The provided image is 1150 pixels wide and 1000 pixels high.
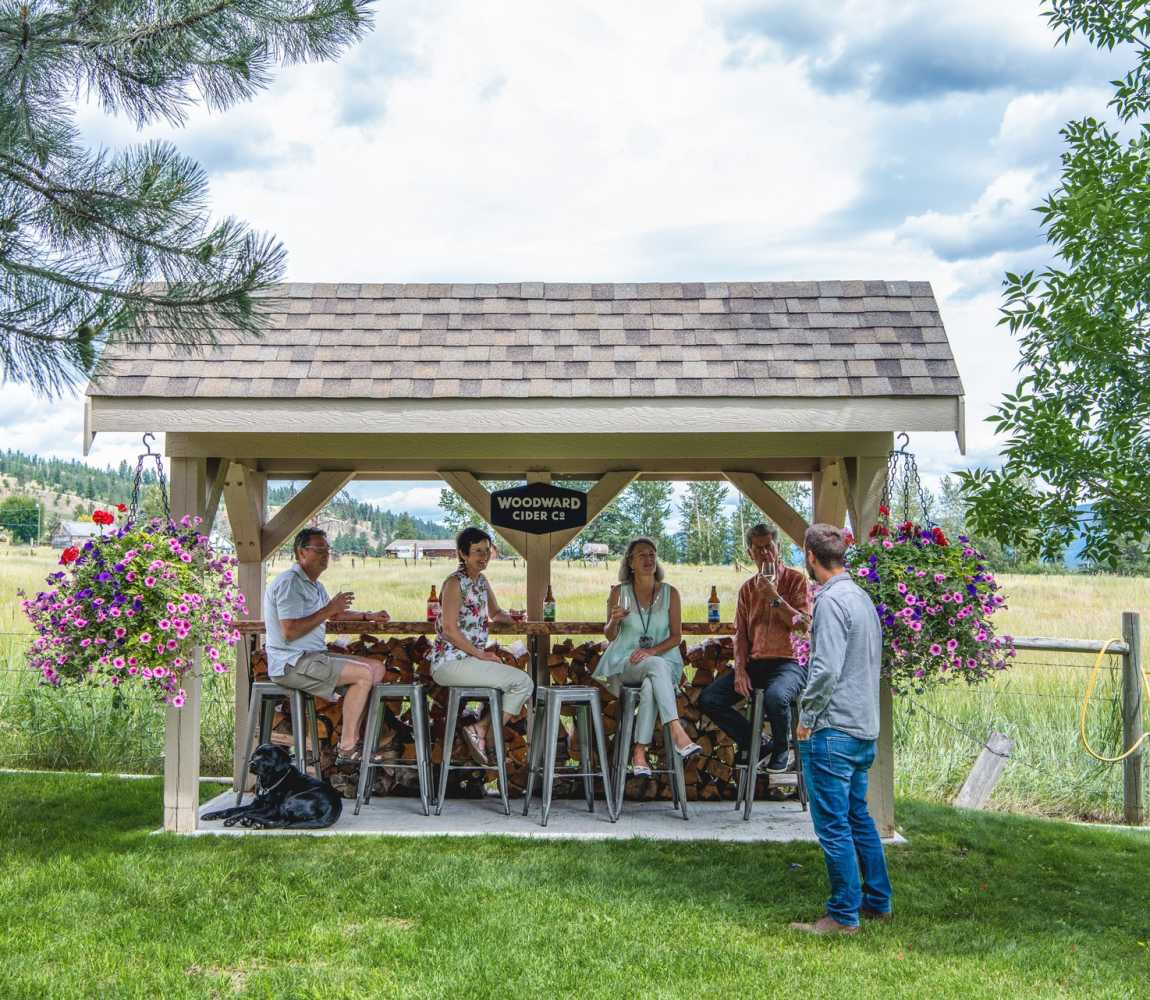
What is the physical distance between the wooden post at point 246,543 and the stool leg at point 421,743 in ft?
4.23

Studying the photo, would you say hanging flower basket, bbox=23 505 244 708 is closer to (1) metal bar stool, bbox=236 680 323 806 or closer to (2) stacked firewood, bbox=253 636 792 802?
(1) metal bar stool, bbox=236 680 323 806

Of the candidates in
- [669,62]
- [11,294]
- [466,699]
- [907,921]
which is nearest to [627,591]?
[466,699]

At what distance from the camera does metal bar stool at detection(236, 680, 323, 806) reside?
19.3 feet

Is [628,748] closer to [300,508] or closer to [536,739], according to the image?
[536,739]

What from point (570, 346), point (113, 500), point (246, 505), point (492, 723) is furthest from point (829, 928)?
point (113, 500)

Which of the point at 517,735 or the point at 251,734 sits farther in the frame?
the point at 517,735

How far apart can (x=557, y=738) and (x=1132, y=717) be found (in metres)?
3.72

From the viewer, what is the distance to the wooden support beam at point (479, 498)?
265 inches

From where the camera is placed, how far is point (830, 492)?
257 inches

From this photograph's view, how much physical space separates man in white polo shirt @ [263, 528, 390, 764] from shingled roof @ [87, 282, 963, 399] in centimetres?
105

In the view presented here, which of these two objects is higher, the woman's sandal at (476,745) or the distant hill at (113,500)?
the distant hill at (113,500)

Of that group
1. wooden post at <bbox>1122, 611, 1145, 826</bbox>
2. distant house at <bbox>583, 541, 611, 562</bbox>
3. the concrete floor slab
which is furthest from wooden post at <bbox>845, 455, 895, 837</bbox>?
distant house at <bbox>583, 541, 611, 562</bbox>

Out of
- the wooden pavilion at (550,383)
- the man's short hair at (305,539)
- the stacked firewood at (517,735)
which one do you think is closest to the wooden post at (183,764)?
the wooden pavilion at (550,383)

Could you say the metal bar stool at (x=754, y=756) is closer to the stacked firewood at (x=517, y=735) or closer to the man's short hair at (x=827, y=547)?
the stacked firewood at (x=517, y=735)
